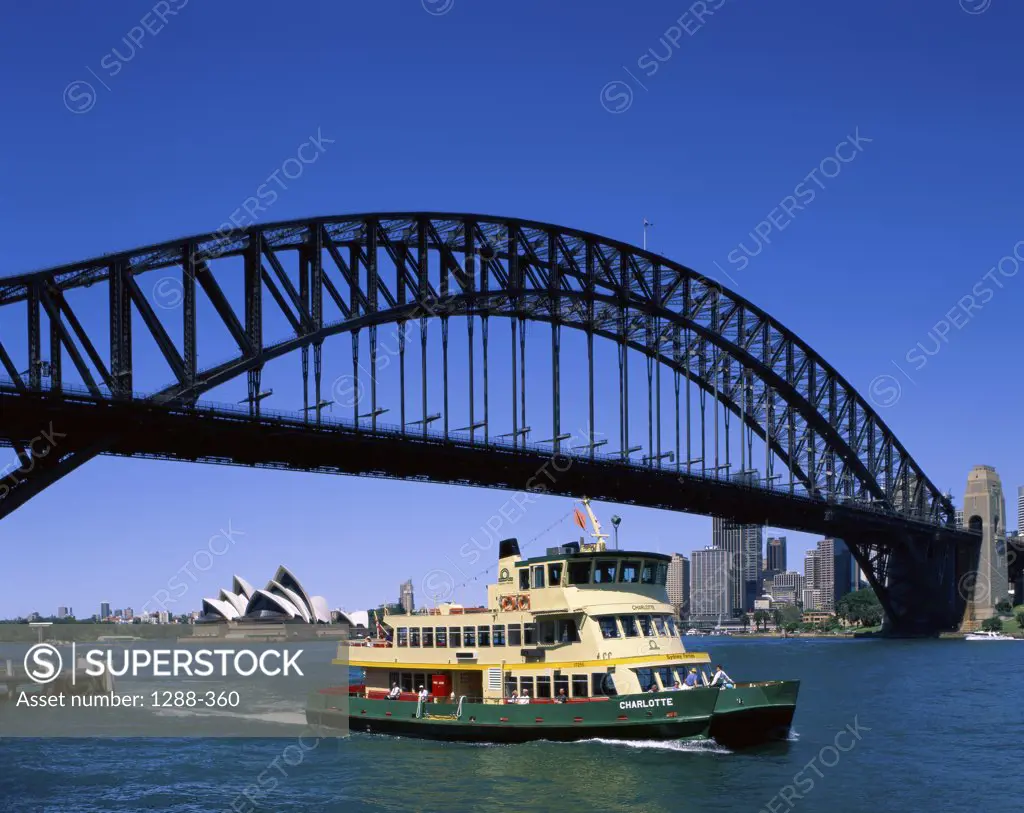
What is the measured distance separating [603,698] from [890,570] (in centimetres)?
9729

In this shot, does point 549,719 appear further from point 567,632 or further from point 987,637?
point 987,637

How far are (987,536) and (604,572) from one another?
10118cm

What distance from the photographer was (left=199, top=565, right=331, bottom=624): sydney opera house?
169 metres

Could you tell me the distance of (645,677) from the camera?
38125 mm

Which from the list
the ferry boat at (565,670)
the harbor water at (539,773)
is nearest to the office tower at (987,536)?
the harbor water at (539,773)

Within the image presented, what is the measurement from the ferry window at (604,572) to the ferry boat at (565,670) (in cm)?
3

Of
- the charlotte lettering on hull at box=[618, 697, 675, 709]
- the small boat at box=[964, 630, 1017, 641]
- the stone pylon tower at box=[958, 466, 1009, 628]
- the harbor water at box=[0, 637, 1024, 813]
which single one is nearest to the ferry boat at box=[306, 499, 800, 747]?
the charlotte lettering on hull at box=[618, 697, 675, 709]

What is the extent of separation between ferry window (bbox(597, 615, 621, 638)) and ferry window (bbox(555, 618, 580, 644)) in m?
0.78

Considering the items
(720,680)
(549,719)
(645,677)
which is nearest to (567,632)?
(549,719)

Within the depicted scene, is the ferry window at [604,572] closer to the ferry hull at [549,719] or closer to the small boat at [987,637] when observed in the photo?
the ferry hull at [549,719]

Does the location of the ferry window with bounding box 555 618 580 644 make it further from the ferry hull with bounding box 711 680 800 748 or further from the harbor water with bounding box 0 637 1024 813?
the ferry hull with bounding box 711 680 800 748

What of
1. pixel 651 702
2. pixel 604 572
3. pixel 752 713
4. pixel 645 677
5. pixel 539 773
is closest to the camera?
pixel 539 773

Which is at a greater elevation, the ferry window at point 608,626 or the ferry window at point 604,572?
the ferry window at point 604,572

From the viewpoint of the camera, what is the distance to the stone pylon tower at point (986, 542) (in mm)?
129000
